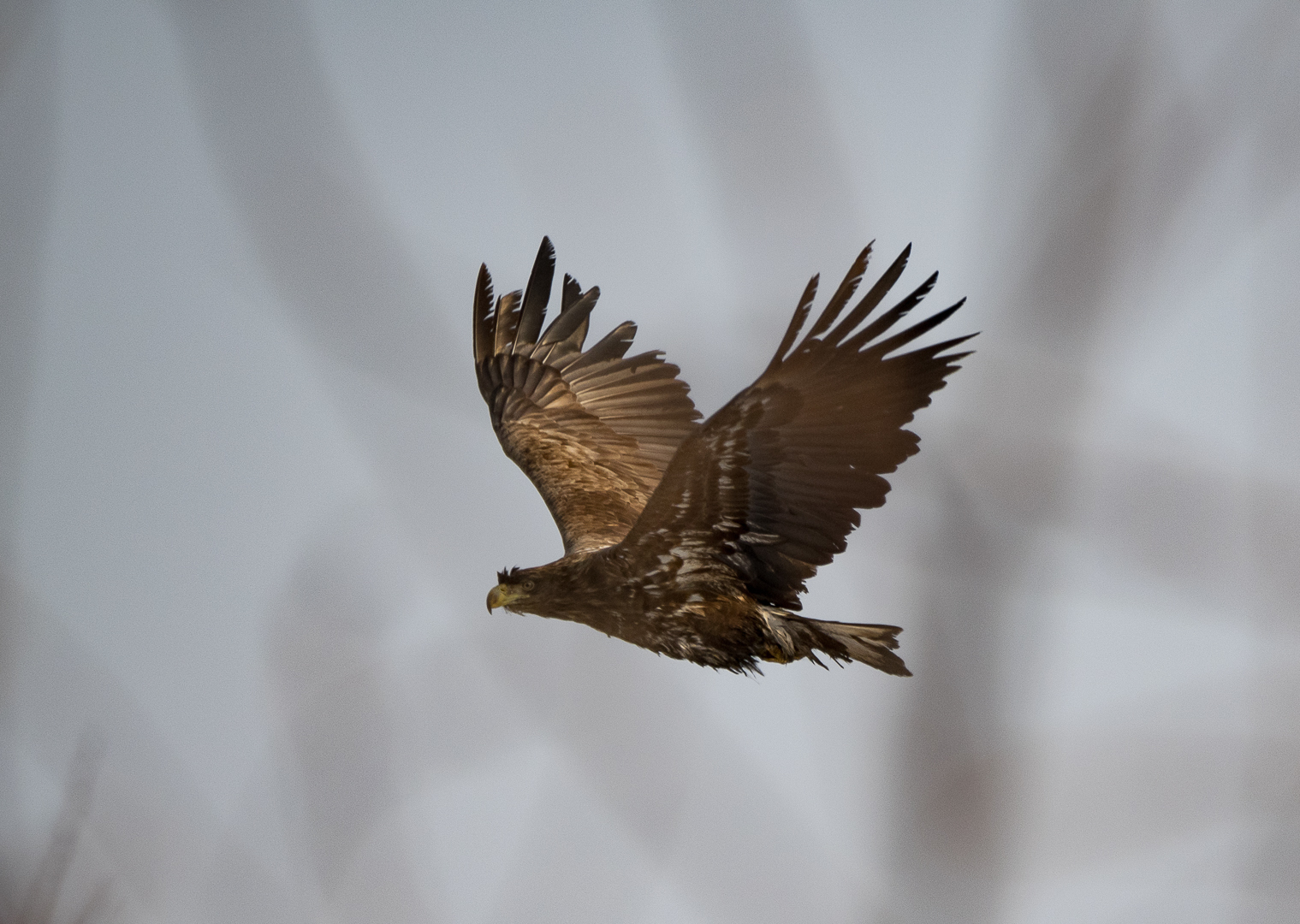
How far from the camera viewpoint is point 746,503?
5.80 metres

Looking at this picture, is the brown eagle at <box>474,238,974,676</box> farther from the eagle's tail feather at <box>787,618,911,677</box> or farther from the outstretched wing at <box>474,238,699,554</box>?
the outstretched wing at <box>474,238,699,554</box>

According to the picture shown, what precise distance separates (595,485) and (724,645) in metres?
2.13

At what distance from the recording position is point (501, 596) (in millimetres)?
6504

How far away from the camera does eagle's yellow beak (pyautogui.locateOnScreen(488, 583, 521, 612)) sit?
646 cm

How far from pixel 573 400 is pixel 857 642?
3.36 meters

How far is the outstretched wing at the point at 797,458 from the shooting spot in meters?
5.30

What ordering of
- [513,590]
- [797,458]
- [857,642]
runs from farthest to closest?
[513,590], [857,642], [797,458]

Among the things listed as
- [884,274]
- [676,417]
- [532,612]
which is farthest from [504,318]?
[884,274]

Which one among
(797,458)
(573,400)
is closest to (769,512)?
(797,458)

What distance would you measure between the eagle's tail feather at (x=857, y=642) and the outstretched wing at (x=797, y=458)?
182 millimetres

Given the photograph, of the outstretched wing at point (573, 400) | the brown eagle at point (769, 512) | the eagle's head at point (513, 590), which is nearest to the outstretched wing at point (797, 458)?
the brown eagle at point (769, 512)

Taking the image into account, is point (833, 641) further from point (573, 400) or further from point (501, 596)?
point (573, 400)

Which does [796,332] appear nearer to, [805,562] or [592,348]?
[805,562]

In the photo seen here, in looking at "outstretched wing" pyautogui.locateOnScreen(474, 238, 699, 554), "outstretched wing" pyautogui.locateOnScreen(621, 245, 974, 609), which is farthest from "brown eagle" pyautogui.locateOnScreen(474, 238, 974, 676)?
"outstretched wing" pyautogui.locateOnScreen(474, 238, 699, 554)
